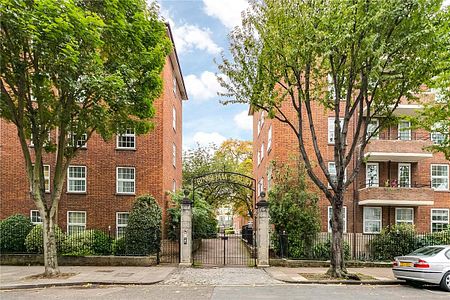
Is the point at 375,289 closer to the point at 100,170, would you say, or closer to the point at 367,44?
the point at 367,44

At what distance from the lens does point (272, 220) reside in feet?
67.2

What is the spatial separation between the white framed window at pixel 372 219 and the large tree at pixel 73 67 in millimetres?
14211

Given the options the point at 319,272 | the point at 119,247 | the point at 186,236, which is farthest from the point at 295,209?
the point at 119,247

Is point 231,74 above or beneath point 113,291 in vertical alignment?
above

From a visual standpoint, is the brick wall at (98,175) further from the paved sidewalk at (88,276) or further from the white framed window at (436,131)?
the white framed window at (436,131)

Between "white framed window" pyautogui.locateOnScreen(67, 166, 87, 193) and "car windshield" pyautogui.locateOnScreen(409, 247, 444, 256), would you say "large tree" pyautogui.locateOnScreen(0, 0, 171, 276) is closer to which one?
"white framed window" pyautogui.locateOnScreen(67, 166, 87, 193)

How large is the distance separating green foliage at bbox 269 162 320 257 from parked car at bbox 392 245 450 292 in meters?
6.02

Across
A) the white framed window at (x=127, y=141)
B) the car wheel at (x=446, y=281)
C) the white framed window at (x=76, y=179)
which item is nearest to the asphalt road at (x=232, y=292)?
the car wheel at (x=446, y=281)

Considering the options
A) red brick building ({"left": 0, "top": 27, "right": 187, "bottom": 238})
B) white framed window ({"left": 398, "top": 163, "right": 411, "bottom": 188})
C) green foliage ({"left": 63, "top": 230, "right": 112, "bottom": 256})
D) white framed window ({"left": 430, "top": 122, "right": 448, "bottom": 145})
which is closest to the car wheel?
white framed window ({"left": 430, "top": 122, "right": 448, "bottom": 145})

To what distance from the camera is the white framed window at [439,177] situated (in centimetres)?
2592

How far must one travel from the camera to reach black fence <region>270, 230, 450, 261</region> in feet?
64.8

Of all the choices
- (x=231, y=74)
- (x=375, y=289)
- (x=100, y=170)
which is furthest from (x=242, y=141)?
(x=375, y=289)

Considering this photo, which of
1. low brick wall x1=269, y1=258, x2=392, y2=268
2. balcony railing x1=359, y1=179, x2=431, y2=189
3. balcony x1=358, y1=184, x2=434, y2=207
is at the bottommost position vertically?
low brick wall x1=269, y1=258, x2=392, y2=268

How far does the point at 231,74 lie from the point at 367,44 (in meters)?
5.24
